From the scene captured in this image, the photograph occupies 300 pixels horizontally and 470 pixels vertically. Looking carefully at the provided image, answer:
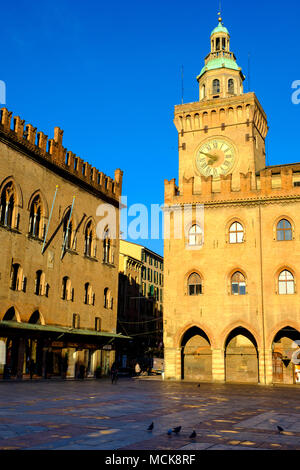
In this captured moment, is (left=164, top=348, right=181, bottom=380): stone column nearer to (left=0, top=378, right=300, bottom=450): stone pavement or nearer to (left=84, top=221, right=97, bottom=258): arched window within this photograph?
(left=84, top=221, right=97, bottom=258): arched window

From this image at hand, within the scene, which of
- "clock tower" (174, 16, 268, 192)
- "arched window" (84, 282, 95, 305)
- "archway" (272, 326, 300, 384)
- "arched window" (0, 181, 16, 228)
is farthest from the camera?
"clock tower" (174, 16, 268, 192)

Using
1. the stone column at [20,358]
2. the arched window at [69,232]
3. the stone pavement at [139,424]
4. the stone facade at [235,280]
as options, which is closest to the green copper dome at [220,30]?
the stone facade at [235,280]

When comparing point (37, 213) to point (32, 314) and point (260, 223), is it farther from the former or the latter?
point (260, 223)

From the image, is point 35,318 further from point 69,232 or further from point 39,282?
point 69,232

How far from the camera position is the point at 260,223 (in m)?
35.4

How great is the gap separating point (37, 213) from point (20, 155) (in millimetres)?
4111

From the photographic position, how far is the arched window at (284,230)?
3466 centimetres

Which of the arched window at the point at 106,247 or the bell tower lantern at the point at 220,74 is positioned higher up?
the bell tower lantern at the point at 220,74

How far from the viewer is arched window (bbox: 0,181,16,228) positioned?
3020 cm

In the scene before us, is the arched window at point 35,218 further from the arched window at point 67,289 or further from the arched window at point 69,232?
the arched window at point 67,289

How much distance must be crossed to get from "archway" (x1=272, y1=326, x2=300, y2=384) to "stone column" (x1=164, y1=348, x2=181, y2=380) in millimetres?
6701

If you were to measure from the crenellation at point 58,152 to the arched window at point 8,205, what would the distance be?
327cm

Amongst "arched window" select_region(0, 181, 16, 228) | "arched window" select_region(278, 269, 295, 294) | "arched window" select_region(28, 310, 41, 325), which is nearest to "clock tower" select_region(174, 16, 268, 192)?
"arched window" select_region(278, 269, 295, 294)

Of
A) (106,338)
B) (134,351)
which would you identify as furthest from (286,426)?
(134,351)
